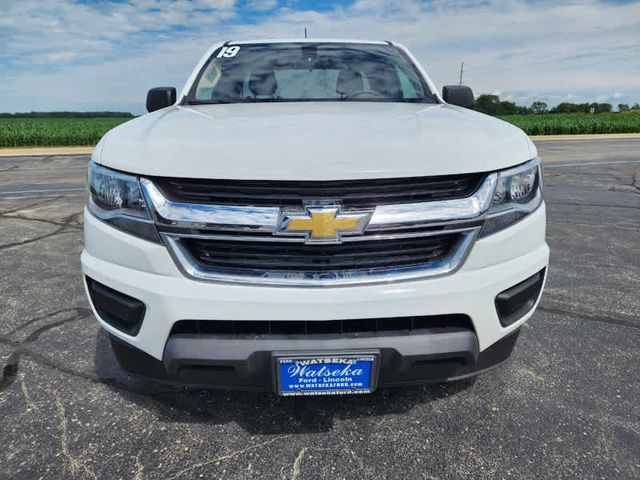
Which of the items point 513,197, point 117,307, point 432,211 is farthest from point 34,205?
point 513,197

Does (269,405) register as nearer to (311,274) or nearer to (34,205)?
(311,274)

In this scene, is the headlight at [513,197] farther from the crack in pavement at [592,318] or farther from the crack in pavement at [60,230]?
the crack in pavement at [60,230]

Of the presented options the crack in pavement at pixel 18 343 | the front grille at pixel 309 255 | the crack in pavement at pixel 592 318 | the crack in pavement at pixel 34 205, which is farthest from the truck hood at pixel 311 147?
the crack in pavement at pixel 34 205

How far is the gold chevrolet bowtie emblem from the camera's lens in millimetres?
1604

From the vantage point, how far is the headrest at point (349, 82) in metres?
3.14

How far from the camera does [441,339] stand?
1.69 metres

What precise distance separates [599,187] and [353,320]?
26.9 feet

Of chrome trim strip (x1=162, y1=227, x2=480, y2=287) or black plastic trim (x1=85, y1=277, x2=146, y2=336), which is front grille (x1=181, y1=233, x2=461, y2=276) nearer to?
chrome trim strip (x1=162, y1=227, x2=480, y2=287)

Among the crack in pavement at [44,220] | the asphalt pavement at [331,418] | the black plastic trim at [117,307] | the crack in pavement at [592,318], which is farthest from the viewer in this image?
the crack in pavement at [44,220]

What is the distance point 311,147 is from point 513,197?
82 centimetres

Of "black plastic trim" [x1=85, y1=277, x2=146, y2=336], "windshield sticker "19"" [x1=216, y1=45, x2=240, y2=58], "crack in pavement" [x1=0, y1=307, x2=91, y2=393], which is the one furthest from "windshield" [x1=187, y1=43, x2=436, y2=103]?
"crack in pavement" [x1=0, y1=307, x2=91, y2=393]

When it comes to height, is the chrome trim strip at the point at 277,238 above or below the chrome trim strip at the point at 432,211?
below

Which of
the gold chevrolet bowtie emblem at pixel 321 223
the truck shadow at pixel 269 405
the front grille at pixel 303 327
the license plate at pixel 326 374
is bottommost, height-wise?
the truck shadow at pixel 269 405

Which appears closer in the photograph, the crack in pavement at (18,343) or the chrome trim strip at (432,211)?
the chrome trim strip at (432,211)
